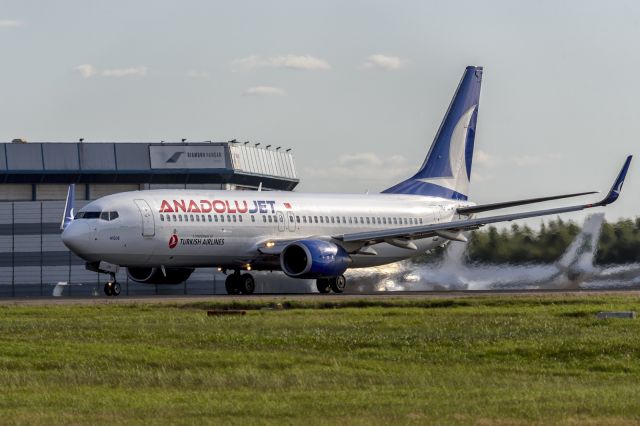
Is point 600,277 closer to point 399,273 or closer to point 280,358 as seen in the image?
point 399,273

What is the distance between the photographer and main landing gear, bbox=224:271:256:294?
53719mm

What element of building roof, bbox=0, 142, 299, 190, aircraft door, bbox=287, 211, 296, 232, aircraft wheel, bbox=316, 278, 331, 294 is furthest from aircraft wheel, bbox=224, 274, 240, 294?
building roof, bbox=0, 142, 299, 190

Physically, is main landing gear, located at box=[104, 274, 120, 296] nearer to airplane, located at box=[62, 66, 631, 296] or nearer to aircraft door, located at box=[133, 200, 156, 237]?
airplane, located at box=[62, 66, 631, 296]

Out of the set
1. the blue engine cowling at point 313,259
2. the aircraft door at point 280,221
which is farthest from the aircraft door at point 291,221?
the blue engine cowling at point 313,259

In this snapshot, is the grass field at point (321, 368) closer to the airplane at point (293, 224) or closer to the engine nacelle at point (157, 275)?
the airplane at point (293, 224)

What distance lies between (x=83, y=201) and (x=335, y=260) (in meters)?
26.8

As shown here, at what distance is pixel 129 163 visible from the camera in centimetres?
8219

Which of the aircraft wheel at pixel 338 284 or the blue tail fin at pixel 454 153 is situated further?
the blue tail fin at pixel 454 153

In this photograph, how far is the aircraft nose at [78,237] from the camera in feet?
157

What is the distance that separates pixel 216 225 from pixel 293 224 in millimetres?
4497

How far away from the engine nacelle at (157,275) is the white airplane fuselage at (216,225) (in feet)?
8.75

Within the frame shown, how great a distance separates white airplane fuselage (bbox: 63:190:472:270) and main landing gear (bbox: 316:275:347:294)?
1.93 metres

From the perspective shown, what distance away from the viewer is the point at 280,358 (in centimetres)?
2431

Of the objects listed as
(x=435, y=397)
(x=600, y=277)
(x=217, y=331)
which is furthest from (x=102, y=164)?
(x=435, y=397)
